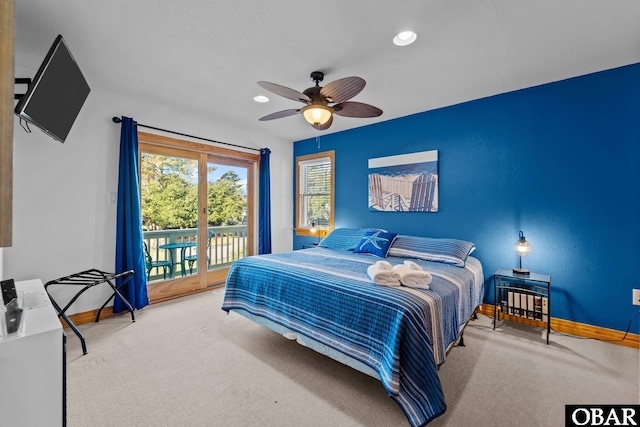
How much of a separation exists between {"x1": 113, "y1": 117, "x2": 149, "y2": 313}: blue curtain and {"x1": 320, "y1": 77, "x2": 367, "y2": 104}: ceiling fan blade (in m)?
2.41

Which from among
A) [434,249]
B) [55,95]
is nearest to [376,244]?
[434,249]

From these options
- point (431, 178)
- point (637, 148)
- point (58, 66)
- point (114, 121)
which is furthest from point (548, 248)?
point (114, 121)

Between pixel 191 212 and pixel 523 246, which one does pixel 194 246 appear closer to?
pixel 191 212

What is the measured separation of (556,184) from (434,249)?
1.38 meters

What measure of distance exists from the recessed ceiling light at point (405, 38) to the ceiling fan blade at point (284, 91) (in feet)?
2.76

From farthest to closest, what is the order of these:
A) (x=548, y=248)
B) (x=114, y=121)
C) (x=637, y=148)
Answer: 1. (x=114, y=121)
2. (x=548, y=248)
3. (x=637, y=148)

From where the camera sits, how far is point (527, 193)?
10.0ft

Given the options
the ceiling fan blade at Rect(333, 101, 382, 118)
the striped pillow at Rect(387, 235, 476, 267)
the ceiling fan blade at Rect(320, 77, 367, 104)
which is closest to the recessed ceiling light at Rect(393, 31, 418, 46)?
the ceiling fan blade at Rect(320, 77, 367, 104)

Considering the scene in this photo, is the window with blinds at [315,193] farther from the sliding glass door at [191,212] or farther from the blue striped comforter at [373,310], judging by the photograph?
the blue striped comforter at [373,310]

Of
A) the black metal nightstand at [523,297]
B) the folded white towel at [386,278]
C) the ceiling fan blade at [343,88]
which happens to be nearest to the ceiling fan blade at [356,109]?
the ceiling fan blade at [343,88]

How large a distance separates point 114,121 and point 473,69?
153 inches

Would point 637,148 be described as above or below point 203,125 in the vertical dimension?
below

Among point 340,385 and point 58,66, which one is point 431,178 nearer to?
point 340,385

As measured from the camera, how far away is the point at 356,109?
2.71 metres
